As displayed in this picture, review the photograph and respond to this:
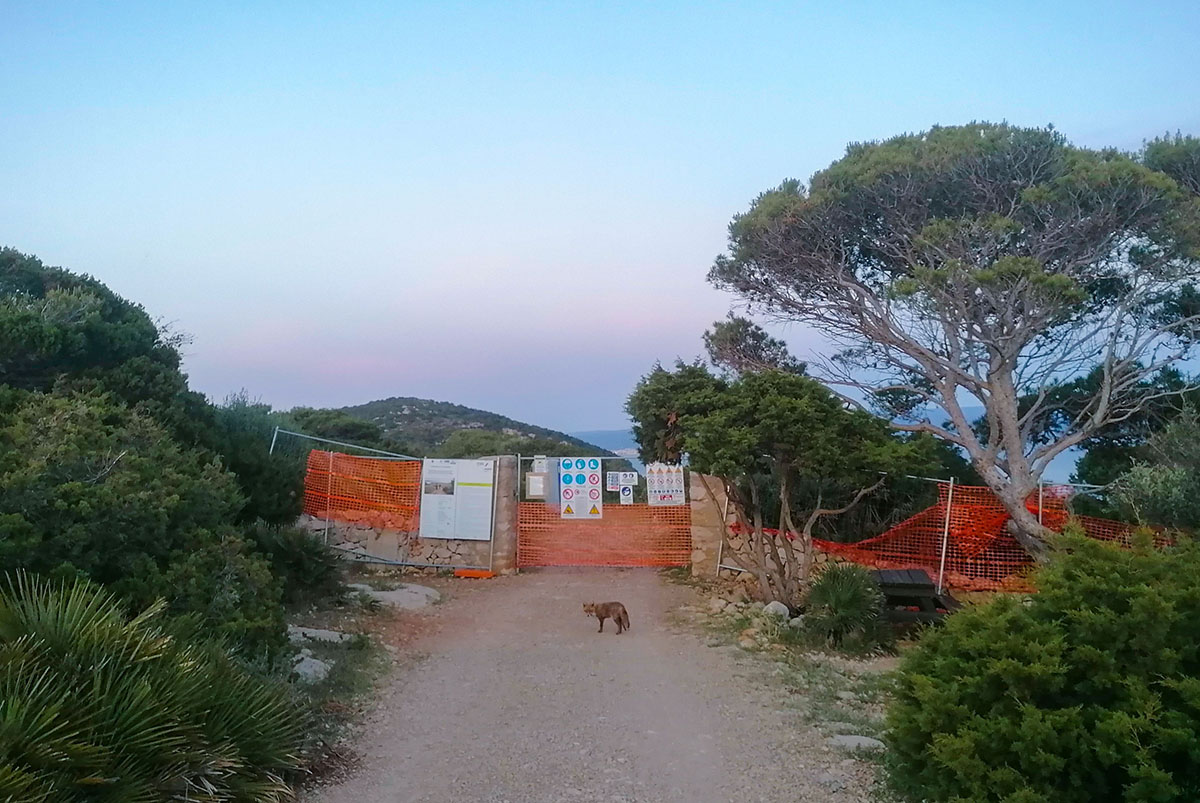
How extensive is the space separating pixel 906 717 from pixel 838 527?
10.2 meters

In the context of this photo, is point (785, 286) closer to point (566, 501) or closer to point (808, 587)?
point (566, 501)

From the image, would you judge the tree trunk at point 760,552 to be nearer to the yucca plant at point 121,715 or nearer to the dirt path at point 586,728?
the dirt path at point 586,728

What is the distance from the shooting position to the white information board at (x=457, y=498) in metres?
14.5

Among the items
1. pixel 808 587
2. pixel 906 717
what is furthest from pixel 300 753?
pixel 808 587

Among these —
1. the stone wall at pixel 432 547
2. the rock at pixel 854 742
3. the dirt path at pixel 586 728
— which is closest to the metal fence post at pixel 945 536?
the dirt path at pixel 586 728

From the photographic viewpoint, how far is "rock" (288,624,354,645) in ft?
28.5

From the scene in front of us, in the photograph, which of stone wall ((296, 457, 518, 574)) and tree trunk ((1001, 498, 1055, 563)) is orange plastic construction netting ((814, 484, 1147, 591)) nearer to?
tree trunk ((1001, 498, 1055, 563))

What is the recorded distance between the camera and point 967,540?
39.1 feet

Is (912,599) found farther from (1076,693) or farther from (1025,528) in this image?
(1076,693)

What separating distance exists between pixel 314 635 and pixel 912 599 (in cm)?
646

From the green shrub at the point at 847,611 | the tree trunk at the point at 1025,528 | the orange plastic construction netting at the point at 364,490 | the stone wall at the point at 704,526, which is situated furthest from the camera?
the orange plastic construction netting at the point at 364,490

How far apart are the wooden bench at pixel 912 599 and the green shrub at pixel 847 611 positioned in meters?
0.26

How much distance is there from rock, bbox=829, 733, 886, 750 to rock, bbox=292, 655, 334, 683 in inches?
163

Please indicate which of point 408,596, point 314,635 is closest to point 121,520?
point 314,635
